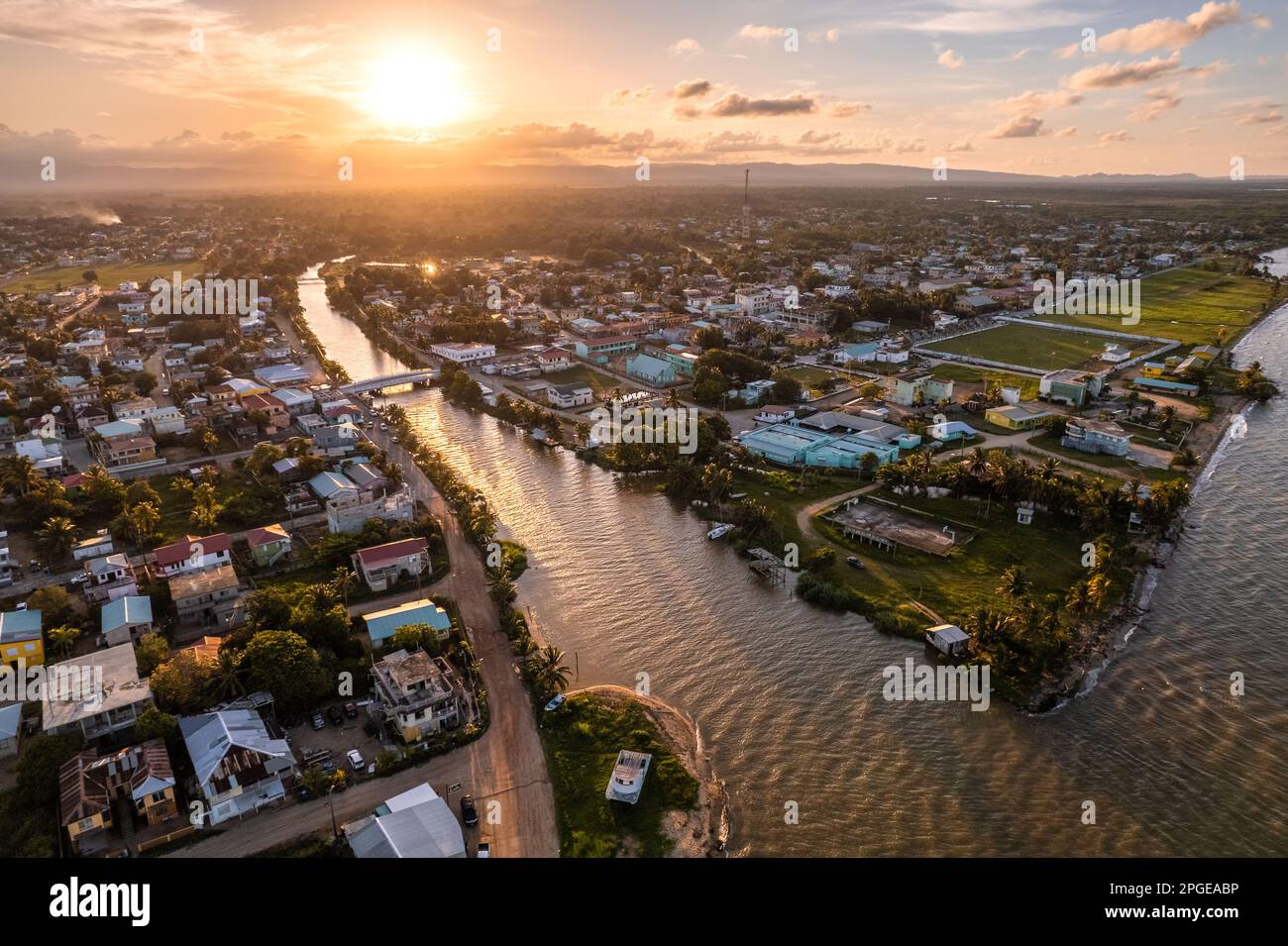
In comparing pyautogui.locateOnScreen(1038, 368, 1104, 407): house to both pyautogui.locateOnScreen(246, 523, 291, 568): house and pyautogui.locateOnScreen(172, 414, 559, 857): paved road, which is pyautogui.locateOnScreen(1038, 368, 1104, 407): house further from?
pyautogui.locateOnScreen(246, 523, 291, 568): house

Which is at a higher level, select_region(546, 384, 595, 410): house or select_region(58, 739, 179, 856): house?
select_region(546, 384, 595, 410): house

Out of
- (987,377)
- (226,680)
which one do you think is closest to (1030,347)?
(987,377)

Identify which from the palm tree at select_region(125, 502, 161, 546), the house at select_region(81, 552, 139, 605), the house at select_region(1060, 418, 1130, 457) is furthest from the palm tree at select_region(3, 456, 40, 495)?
the house at select_region(1060, 418, 1130, 457)

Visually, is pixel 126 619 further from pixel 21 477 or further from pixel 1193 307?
pixel 1193 307
